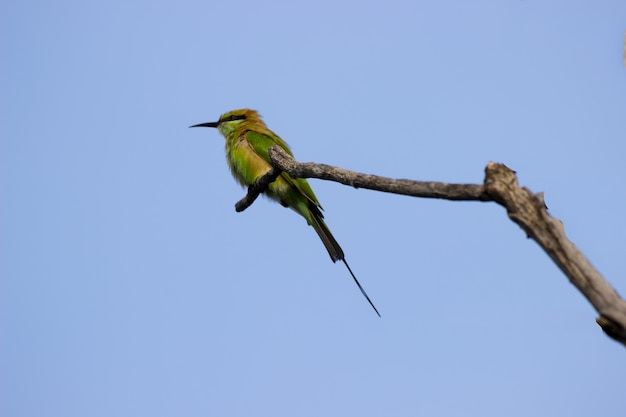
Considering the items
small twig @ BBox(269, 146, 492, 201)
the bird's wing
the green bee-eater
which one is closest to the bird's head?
the green bee-eater

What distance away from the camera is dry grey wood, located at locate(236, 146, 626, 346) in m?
1.83

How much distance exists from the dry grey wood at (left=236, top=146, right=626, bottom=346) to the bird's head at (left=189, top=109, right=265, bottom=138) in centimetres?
235

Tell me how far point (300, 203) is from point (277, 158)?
102cm

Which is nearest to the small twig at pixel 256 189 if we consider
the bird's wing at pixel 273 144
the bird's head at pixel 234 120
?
the bird's wing at pixel 273 144

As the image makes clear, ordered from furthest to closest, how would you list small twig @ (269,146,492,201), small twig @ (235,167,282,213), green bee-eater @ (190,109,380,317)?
green bee-eater @ (190,109,380,317), small twig @ (235,167,282,213), small twig @ (269,146,492,201)

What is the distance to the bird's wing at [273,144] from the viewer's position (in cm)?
407

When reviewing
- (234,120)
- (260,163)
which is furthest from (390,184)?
(234,120)

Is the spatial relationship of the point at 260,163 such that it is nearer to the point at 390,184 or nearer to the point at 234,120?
the point at 234,120

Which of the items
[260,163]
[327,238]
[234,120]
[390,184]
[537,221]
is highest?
[234,120]

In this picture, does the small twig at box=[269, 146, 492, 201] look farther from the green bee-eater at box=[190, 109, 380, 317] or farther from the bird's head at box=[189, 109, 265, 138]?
the bird's head at box=[189, 109, 265, 138]

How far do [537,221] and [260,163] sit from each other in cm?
247

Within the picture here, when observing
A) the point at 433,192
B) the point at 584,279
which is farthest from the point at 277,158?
the point at 584,279

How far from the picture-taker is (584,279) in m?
1.88

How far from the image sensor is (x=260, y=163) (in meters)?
4.29
